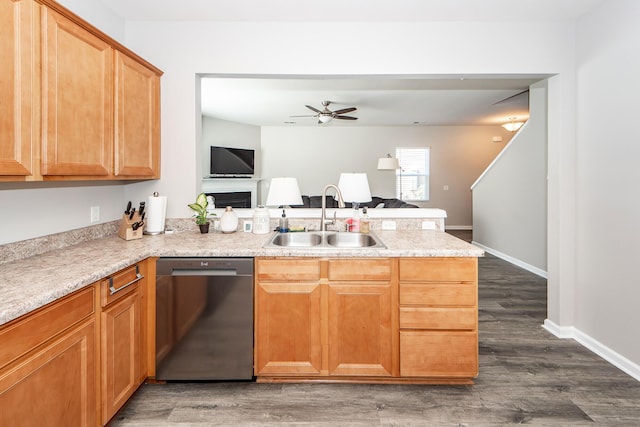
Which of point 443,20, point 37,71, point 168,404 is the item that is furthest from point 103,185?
point 443,20

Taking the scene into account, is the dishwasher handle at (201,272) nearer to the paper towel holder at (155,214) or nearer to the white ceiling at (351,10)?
the paper towel holder at (155,214)

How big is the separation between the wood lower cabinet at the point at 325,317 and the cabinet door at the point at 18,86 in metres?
1.20

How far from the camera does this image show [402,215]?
285 centimetres

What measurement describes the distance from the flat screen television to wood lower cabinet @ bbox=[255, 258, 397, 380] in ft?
18.2

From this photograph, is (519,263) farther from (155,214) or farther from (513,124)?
(155,214)

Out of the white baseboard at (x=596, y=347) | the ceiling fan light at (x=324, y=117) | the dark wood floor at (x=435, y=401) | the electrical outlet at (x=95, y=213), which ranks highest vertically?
the ceiling fan light at (x=324, y=117)

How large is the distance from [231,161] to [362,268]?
19.6 ft

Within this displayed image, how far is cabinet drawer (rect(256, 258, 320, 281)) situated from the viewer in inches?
82.8

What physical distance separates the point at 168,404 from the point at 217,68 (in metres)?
2.32

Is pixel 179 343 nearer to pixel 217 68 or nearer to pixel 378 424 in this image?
pixel 378 424

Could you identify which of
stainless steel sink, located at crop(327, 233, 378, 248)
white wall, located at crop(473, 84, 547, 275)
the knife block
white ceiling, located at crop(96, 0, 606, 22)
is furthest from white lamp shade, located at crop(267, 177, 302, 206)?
white wall, located at crop(473, 84, 547, 275)

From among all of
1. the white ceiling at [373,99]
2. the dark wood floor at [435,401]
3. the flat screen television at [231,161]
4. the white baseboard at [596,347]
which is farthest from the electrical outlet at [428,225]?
the flat screen television at [231,161]

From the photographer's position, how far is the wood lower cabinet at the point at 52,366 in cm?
117

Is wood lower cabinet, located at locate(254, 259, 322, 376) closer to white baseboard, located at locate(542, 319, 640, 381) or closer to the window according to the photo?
white baseboard, located at locate(542, 319, 640, 381)
